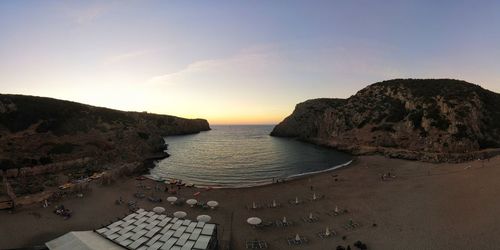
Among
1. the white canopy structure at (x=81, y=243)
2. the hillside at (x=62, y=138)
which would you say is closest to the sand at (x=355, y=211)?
the white canopy structure at (x=81, y=243)

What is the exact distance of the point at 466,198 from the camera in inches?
1181

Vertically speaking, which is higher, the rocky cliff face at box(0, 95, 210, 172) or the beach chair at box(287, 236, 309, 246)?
the rocky cliff face at box(0, 95, 210, 172)

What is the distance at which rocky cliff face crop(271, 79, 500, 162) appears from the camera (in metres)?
63.1

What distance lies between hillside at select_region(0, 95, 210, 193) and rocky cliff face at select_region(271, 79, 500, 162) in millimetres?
62685

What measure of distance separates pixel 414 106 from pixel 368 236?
73.1m

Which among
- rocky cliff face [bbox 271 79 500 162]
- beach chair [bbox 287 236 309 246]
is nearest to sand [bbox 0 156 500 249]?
beach chair [bbox 287 236 309 246]

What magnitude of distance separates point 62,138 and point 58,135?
112 centimetres

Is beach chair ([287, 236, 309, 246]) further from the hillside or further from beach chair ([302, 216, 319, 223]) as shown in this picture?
the hillside

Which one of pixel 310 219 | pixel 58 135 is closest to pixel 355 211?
pixel 310 219

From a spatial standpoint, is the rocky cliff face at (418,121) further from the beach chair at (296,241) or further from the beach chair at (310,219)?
the beach chair at (296,241)

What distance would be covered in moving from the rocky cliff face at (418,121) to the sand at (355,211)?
1899cm

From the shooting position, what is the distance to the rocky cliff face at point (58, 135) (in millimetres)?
49219

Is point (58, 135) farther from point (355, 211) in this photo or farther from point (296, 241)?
point (355, 211)

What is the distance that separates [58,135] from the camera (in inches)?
2254
